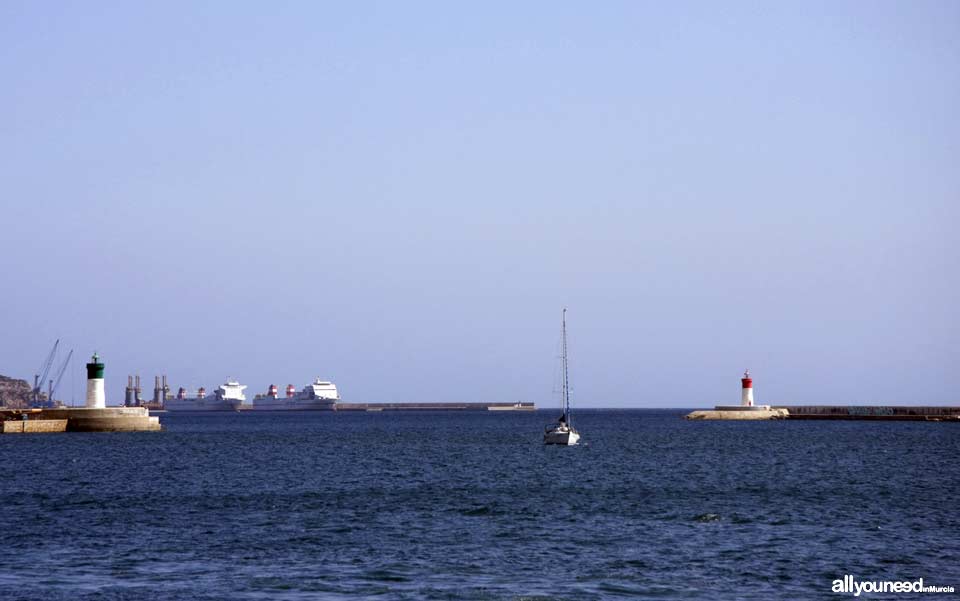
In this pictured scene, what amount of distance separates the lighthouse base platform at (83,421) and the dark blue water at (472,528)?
3193 cm

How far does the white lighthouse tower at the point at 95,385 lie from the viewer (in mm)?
99988

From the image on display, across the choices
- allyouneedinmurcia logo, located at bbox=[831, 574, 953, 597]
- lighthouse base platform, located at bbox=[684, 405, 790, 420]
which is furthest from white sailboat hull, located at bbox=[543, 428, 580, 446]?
lighthouse base platform, located at bbox=[684, 405, 790, 420]

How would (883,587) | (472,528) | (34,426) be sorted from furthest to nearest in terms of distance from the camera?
(34,426)
(472,528)
(883,587)

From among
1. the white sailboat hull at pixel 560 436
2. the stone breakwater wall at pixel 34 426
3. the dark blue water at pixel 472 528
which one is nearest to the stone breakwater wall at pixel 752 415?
the white sailboat hull at pixel 560 436

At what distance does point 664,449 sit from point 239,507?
5066cm

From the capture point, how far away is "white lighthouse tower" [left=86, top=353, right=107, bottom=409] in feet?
328

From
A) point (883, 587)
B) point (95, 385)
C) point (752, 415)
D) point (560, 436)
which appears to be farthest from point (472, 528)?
point (752, 415)

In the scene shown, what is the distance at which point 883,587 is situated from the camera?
86.5 feet

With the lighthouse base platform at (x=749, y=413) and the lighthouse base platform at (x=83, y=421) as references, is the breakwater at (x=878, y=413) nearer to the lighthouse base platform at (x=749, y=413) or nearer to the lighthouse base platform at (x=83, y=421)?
the lighthouse base platform at (x=749, y=413)

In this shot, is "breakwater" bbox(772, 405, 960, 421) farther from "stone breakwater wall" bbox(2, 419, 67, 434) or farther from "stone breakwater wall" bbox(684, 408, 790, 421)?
"stone breakwater wall" bbox(2, 419, 67, 434)

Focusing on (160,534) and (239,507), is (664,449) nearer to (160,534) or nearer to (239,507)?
(239,507)

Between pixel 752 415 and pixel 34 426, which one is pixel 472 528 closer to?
pixel 34 426

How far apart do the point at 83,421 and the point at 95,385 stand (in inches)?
136

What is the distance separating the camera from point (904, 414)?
16438cm
